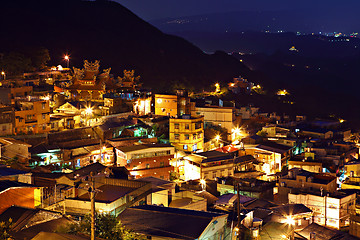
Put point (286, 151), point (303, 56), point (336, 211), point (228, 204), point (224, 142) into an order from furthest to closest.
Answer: point (303, 56) < point (224, 142) < point (286, 151) < point (336, 211) < point (228, 204)

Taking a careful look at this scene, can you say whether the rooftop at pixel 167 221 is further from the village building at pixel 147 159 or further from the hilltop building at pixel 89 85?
the hilltop building at pixel 89 85

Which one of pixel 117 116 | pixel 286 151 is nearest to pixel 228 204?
pixel 286 151

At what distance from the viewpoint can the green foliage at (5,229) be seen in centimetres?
792

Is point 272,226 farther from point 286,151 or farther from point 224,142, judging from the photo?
point 224,142

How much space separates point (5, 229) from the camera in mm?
8359

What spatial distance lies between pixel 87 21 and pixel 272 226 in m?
53.7

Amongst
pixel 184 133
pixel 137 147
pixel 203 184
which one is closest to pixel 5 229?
pixel 203 184

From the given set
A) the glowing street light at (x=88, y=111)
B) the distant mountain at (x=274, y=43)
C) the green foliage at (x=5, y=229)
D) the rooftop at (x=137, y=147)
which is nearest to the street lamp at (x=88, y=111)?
the glowing street light at (x=88, y=111)

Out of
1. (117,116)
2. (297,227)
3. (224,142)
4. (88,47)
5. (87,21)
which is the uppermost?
(87,21)

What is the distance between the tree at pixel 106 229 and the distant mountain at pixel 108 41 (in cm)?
3183

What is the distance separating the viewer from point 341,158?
2273cm

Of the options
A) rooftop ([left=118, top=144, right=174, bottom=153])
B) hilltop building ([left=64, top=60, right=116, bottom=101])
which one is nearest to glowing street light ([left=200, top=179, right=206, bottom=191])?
rooftop ([left=118, top=144, right=174, bottom=153])

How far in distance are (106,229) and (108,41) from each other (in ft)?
161

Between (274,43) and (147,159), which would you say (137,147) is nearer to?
(147,159)
